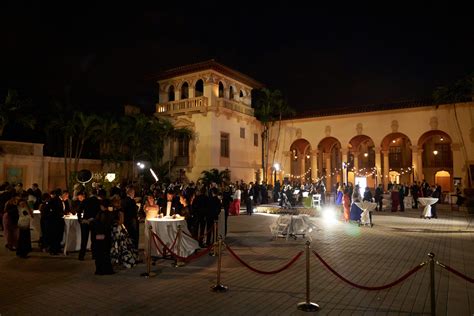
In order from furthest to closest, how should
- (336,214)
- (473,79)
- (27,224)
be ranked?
(473,79) → (336,214) → (27,224)

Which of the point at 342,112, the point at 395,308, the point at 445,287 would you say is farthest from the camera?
the point at 342,112

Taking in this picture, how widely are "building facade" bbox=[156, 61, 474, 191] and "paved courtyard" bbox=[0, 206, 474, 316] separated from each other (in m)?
17.1

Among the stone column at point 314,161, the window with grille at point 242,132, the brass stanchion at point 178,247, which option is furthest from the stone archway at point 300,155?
the brass stanchion at point 178,247

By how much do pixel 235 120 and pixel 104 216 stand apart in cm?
2227

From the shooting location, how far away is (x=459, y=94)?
23.0 m

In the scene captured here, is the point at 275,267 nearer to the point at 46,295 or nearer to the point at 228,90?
the point at 46,295

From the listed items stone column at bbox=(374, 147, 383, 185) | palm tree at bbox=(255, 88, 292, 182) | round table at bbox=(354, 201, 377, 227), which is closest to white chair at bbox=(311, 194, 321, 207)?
round table at bbox=(354, 201, 377, 227)

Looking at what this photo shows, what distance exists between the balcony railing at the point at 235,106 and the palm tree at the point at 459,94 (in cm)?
1426

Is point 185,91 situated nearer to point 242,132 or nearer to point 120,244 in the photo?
point 242,132

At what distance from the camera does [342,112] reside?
94.2 feet

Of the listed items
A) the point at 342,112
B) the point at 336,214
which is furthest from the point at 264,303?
the point at 342,112

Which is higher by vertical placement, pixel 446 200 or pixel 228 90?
pixel 228 90

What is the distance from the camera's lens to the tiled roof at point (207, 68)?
2655 cm

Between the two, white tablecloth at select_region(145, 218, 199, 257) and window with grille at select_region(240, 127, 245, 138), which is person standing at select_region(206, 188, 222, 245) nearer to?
white tablecloth at select_region(145, 218, 199, 257)
